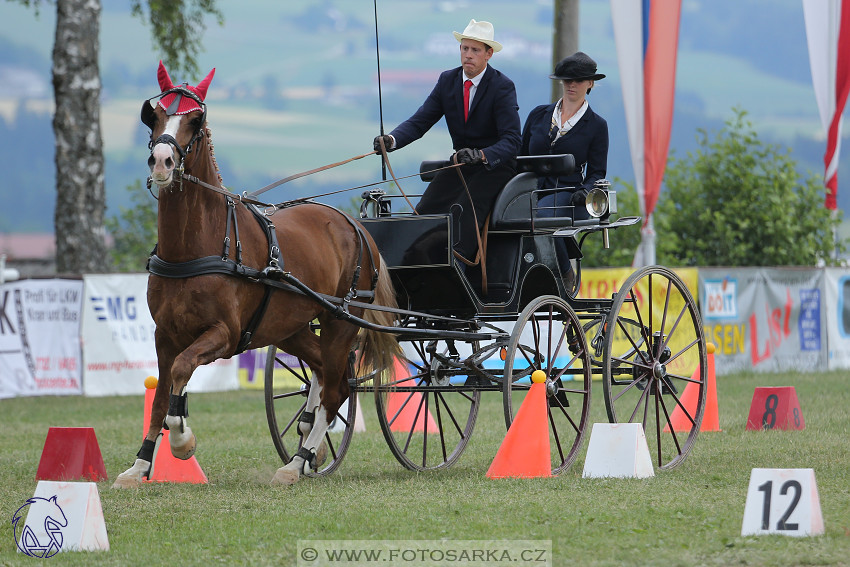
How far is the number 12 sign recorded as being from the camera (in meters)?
5.09

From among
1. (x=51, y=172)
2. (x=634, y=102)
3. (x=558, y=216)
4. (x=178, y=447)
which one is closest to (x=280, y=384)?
(x=634, y=102)

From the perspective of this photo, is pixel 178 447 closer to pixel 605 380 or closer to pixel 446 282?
pixel 446 282

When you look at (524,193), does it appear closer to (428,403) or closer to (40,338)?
(428,403)

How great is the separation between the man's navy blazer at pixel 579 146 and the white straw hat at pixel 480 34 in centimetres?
77

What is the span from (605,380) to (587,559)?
112 inches

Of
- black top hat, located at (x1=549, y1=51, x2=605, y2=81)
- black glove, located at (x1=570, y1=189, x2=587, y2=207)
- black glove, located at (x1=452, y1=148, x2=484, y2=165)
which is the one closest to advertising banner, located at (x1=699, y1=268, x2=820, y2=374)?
black top hat, located at (x1=549, y1=51, x2=605, y2=81)

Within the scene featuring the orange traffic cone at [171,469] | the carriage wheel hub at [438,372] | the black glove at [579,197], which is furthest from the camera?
the carriage wheel hub at [438,372]

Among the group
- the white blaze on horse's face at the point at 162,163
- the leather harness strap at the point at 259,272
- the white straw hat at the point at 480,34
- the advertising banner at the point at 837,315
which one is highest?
the white straw hat at the point at 480,34

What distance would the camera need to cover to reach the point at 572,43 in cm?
1700

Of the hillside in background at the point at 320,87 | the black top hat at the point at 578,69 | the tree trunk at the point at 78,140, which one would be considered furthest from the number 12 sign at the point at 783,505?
the hillside in background at the point at 320,87

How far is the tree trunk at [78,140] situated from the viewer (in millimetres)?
15641

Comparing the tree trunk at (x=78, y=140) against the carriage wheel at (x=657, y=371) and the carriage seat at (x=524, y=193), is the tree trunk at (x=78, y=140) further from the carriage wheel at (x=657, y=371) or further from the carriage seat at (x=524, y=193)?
the carriage seat at (x=524, y=193)

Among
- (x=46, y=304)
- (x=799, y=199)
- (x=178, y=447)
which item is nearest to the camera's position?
(x=178, y=447)

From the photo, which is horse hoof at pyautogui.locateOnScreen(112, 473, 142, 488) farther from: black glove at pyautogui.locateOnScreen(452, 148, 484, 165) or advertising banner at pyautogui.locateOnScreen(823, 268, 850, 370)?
advertising banner at pyautogui.locateOnScreen(823, 268, 850, 370)
